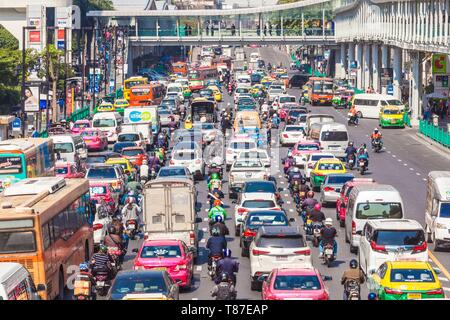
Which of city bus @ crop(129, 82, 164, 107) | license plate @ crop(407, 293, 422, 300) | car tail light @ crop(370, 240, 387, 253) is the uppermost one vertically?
city bus @ crop(129, 82, 164, 107)

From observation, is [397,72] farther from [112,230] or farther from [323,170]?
[112,230]

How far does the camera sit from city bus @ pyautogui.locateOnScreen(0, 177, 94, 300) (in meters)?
25.4

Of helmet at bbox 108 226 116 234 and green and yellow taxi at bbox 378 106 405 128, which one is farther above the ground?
green and yellow taxi at bbox 378 106 405 128

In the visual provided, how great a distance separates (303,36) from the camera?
147625mm

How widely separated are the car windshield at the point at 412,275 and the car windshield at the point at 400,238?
407 cm

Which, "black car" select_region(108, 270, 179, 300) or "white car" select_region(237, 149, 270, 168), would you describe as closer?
"black car" select_region(108, 270, 179, 300)

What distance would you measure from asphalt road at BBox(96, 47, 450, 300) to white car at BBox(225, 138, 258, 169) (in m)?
1.74

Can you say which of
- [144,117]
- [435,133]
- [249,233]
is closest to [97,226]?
[249,233]

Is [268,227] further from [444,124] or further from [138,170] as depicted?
[444,124]

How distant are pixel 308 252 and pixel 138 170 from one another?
25387 mm

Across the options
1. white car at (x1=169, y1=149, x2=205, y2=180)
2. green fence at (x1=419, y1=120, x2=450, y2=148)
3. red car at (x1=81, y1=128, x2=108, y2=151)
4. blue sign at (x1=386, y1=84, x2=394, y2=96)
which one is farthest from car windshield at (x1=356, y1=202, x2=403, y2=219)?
blue sign at (x1=386, y1=84, x2=394, y2=96)

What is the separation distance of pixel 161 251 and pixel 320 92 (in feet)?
235

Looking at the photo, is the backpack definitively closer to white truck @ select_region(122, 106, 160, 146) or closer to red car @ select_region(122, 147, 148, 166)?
red car @ select_region(122, 147, 148, 166)

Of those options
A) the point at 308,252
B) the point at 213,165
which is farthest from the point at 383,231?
the point at 213,165
